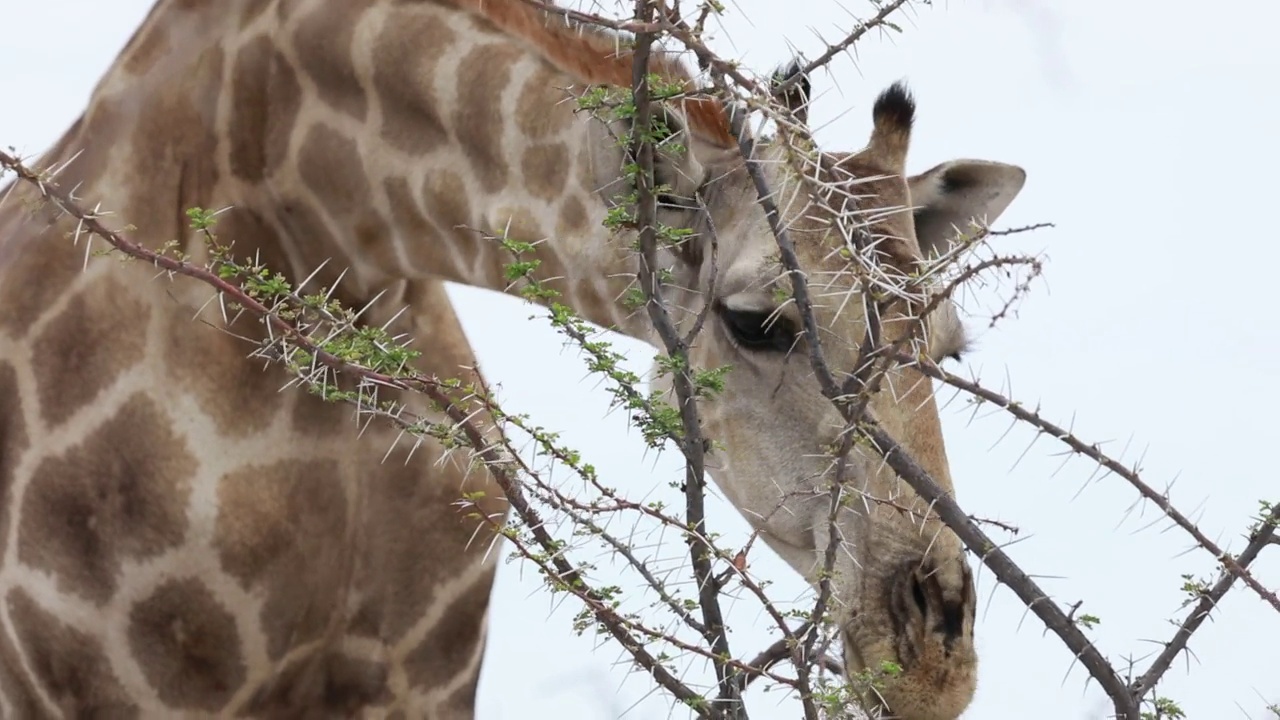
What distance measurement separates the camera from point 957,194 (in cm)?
271

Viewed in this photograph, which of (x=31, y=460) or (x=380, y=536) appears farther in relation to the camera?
(x=380, y=536)

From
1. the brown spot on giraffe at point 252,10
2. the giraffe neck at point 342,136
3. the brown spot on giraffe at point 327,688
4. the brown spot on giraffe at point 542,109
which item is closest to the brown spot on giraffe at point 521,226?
the giraffe neck at point 342,136

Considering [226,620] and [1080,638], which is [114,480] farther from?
[1080,638]

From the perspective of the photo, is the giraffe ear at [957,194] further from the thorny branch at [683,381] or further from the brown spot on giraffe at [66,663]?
the brown spot on giraffe at [66,663]

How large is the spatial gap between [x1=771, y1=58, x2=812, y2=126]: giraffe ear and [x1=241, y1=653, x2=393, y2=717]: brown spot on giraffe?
1228 mm

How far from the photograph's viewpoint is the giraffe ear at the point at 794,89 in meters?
1.77

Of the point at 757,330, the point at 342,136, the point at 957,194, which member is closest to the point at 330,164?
the point at 342,136

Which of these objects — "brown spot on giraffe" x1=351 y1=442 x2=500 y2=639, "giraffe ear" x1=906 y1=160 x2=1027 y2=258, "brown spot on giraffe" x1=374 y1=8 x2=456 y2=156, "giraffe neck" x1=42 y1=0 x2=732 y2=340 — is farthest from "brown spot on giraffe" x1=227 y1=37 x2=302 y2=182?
"giraffe ear" x1=906 y1=160 x2=1027 y2=258

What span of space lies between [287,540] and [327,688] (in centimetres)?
30

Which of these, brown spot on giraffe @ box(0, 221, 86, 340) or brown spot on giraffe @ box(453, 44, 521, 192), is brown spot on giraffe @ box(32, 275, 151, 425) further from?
brown spot on giraffe @ box(453, 44, 521, 192)

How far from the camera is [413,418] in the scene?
8.87 ft

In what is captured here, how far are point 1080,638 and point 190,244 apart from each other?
165 cm

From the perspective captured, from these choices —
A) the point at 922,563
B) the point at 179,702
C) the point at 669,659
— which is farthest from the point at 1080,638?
the point at 179,702

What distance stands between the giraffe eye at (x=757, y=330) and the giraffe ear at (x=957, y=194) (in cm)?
42
